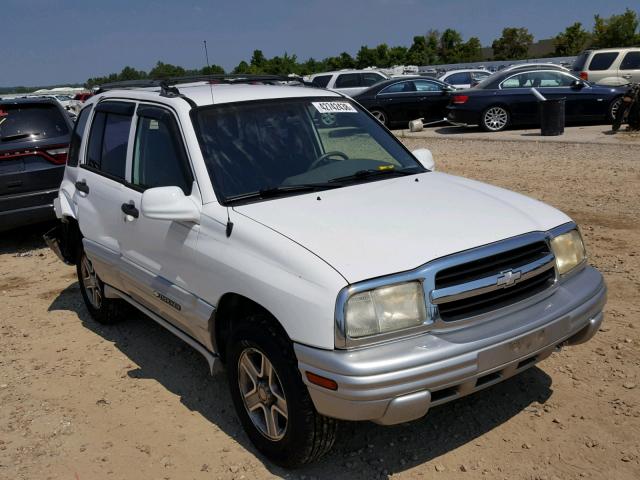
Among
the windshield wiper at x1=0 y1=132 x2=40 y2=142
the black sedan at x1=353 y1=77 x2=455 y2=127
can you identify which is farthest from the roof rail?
the black sedan at x1=353 y1=77 x2=455 y2=127

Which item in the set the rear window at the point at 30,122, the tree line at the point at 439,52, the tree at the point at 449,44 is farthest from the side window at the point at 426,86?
the tree at the point at 449,44

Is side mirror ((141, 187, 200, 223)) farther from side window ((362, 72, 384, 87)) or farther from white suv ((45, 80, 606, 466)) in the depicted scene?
side window ((362, 72, 384, 87))

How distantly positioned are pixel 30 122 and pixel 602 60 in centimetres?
1644

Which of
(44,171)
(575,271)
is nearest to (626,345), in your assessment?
(575,271)

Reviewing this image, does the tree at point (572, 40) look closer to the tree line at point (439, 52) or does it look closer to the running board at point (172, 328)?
the tree line at point (439, 52)

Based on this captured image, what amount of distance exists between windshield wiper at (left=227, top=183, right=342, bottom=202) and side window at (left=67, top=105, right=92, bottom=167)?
239cm

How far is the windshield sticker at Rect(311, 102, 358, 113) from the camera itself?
4406 mm

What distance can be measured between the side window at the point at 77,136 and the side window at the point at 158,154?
1206 mm

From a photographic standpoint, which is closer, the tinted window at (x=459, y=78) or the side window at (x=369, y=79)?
the side window at (x=369, y=79)

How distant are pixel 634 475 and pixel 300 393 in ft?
5.44

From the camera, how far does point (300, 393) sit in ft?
9.70

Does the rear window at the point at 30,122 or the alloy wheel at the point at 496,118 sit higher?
the rear window at the point at 30,122

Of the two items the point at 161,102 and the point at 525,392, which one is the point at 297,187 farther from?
the point at 525,392

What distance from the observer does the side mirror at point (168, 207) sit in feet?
11.5
